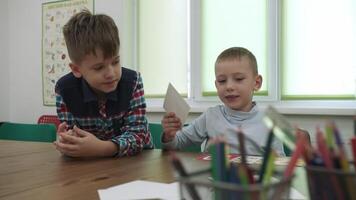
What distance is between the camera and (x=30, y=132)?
74.7 inches

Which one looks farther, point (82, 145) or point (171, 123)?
point (171, 123)

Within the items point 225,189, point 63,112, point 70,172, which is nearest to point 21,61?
point 63,112

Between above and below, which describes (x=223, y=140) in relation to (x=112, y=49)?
below

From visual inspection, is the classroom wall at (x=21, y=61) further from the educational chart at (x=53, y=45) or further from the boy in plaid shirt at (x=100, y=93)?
the boy in plaid shirt at (x=100, y=93)

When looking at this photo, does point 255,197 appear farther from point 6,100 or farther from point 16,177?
point 6,100

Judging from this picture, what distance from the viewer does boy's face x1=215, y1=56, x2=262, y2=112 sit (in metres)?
1.47

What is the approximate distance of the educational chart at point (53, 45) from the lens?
3342 millimetres

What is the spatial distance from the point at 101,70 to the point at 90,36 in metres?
0.12

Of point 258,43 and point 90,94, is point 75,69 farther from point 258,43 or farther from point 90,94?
point 258,43

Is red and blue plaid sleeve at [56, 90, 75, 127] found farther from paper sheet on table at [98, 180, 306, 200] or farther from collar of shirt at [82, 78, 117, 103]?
paper sheet on table at [98, 180, 306, 200]

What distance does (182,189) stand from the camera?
35cm

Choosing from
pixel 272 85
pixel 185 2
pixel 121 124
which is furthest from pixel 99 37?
pixel 185 2

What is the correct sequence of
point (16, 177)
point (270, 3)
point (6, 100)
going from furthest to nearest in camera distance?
point (6, 100) < point (270, 3) < point (16, 177)

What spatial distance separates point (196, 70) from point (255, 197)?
2.52 metres
